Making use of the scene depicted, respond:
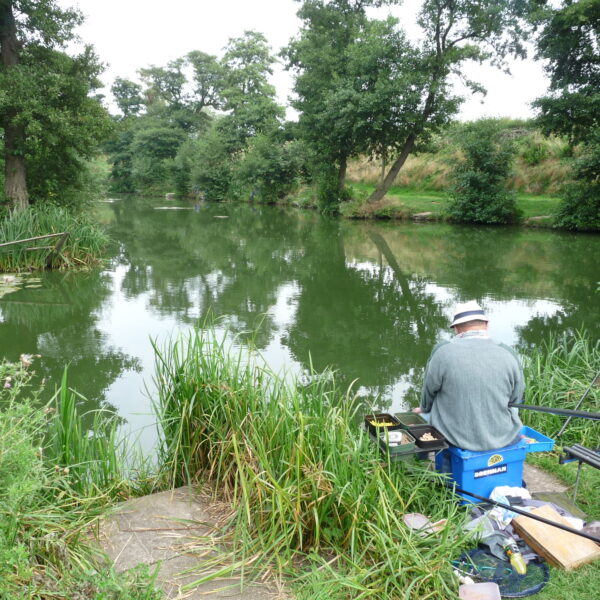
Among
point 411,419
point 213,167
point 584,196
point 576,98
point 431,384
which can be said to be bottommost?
point 411,419

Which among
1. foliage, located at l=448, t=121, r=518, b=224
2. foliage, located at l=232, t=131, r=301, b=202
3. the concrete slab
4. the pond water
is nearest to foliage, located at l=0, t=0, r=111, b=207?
the pond water

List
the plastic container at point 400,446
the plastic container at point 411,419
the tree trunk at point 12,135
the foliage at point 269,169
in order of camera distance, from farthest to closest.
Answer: the foliage at point 269,169 → the tree trunk at point 12,135 → the plastic container at point 411,419 → the plastic container at point 400,446

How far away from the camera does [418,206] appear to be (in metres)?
24.9

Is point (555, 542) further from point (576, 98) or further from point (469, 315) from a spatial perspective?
point (576, 98)

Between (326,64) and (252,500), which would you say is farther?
(326,64)

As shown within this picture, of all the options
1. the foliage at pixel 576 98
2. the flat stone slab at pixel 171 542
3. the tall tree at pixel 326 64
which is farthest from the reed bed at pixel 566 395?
the tall tree at pixel 326 64

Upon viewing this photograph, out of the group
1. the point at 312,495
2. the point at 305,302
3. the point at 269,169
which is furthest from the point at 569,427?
the point at 269,169

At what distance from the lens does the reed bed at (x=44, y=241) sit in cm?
1080

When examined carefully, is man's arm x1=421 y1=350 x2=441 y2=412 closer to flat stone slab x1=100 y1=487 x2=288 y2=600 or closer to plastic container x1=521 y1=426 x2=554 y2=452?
plastic container x1=521 y1=426 x2=554 y2=452

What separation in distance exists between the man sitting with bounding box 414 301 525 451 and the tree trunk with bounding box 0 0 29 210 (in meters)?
11.3

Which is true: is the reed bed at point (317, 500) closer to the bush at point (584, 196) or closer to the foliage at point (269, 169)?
the bush at point (584, 196)

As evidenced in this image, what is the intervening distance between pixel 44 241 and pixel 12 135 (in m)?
2.97

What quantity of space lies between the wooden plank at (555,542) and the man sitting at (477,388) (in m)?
0.41

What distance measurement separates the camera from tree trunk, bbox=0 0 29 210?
38.6ft
